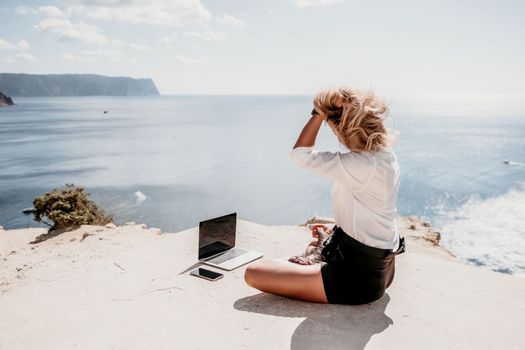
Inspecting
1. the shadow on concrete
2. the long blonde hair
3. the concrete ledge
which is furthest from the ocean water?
the long blonde hair

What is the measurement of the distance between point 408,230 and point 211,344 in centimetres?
1208

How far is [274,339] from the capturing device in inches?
145

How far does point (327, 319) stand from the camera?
3.97 metres

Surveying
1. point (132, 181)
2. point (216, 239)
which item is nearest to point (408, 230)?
point (216, 239)

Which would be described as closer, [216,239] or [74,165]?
[216,239]

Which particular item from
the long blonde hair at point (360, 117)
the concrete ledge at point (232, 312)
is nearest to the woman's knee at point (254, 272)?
the concrete ledge at point (232, 312)

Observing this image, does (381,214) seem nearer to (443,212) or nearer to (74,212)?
(74,212)

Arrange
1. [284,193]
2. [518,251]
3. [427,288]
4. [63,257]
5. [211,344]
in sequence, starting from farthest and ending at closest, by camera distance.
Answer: [284,193] → [518,251] → [63,257] → [427,288] → [211,344]

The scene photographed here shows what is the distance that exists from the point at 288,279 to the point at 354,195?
1124 millimetres

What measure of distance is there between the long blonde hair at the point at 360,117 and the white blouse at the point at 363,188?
0.28ft

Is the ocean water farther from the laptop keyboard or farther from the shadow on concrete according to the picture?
the shadow on concrete

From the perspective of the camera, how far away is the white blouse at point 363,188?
343 centimetres

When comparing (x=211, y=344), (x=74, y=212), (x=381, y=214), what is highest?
(x=381, y=214)

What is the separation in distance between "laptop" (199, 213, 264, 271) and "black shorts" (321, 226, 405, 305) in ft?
5.50
